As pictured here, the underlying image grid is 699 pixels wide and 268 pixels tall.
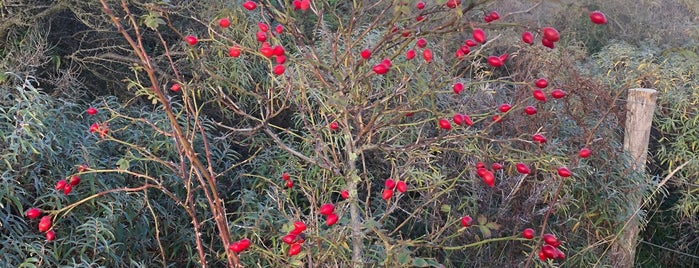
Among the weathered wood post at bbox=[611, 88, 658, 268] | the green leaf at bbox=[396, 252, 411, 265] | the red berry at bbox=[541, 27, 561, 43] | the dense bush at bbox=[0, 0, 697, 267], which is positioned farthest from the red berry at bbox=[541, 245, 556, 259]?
the weathered wood post at bbox=[611, 88, 658, 268]

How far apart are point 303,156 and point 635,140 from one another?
196 centimetres

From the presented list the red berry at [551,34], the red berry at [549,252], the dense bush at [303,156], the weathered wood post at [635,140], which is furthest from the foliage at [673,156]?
the red berry at [551,34]

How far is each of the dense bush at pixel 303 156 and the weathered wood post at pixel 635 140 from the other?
0.21 feet

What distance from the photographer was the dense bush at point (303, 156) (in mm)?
1674

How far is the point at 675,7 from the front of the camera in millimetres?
6391

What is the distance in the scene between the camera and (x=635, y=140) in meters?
3.12

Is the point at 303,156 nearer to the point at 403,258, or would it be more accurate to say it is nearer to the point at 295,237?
the point at 295,237

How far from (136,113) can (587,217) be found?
174 cm

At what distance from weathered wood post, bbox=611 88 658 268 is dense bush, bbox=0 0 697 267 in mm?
63

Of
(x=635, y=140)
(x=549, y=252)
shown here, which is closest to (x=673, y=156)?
(x=635, y=140)

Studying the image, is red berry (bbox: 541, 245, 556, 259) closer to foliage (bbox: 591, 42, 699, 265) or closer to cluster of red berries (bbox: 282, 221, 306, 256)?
cluster of red berries (bbox: 282, 221, 306, 256)

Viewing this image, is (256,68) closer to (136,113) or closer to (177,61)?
(177,61)

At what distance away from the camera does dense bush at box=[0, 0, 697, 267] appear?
167 centimetres

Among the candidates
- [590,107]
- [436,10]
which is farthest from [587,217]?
[436,10]
